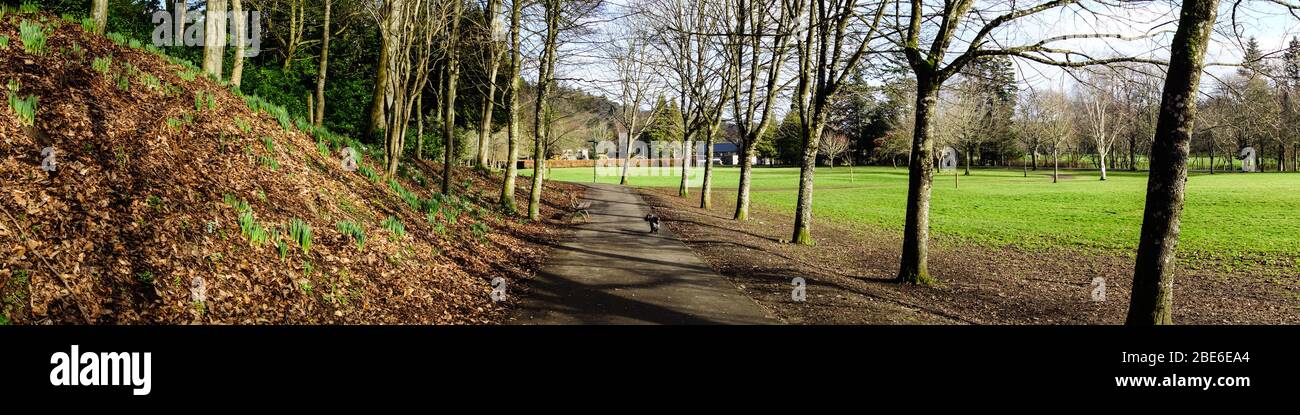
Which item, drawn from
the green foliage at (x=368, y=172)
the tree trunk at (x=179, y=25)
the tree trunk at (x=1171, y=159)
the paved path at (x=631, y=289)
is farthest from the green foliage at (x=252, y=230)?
the tree trunk at (x=179, y=25)

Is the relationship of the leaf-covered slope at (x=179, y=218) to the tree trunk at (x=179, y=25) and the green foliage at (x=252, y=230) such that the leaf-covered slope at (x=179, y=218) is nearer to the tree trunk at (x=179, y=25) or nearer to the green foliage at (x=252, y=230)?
the green foliage at (x=252, y=230)

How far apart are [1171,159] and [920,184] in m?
3.85

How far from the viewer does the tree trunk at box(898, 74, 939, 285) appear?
891cm

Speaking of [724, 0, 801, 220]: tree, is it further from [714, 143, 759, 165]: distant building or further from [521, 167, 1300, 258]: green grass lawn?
[714, 143, 759, 165]: distant building

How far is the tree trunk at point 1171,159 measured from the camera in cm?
515

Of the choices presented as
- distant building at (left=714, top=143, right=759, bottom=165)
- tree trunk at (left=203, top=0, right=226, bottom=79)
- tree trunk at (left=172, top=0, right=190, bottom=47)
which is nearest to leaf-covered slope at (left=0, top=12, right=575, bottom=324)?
tree trunk at (left=203, top=0, right=226, bottom=79)

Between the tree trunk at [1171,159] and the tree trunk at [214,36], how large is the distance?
1333 centimetres

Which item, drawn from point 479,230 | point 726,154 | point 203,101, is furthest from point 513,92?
point 726,154

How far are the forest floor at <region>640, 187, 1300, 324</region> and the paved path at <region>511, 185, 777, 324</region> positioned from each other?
0.46 m

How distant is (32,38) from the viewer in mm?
7082

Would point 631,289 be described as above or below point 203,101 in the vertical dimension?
below

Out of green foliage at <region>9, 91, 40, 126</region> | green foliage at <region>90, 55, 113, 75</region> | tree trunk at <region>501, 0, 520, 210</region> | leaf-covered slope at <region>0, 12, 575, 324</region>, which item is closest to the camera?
leaf-covered slope at <region>0, 12, 575, 324</region>

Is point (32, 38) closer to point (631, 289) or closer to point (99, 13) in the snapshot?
point (99, 13)
